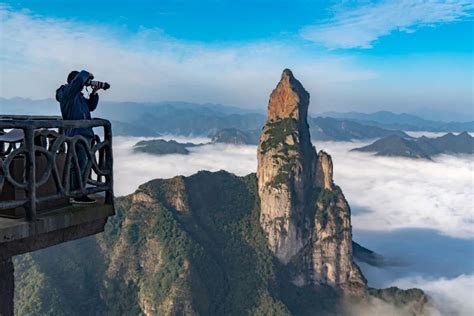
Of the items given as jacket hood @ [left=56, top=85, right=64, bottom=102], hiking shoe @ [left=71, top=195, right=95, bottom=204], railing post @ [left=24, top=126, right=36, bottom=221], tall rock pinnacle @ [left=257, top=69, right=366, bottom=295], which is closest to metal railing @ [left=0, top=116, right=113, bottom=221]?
railing post @ [left=24, top=126, right=36, bottom=221]

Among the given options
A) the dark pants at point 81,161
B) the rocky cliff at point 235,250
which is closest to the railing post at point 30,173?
the dark pants at point 81,161

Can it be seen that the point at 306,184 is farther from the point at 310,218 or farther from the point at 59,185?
the point at 59,185

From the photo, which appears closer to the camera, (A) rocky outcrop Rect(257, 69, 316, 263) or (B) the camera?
(B) the camera

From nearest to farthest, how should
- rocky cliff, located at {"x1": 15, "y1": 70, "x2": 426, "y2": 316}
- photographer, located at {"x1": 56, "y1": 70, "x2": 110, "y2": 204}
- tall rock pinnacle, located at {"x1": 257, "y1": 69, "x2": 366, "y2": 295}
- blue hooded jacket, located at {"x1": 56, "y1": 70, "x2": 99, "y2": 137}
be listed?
photographer, located at {"x1": 56, "y1": 70, "x2": 110, "y2": 204}
blue hooded jacket, located at {"x1": 56, "y1": 70, "x2": 99, "y2": 137}
rocky cliff, located at {"x1": 15, "y1": 70, "x2": 426, "y2": 316}
tall rock pinnacle, located at {"x1": 257, "y1": 69, "x2": 366, "y2": 295}

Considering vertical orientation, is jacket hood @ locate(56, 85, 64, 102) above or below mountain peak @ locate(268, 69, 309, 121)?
below

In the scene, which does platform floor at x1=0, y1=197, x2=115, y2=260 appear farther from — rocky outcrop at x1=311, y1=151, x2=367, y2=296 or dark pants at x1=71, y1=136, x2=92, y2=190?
rocky outcrop at x1=311, y1=151, x2=367, y2=296

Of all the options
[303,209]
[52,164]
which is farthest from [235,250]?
[52,164]
